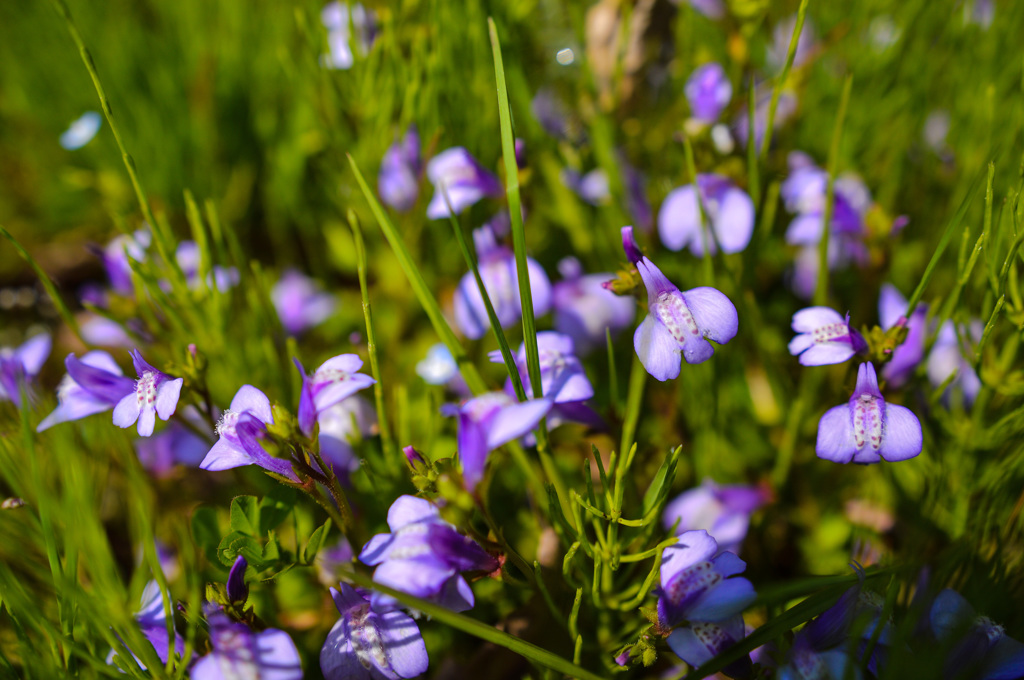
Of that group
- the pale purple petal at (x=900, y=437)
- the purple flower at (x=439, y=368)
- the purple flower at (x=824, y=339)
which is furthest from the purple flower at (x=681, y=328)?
the purple flower at (x=439, y=368)

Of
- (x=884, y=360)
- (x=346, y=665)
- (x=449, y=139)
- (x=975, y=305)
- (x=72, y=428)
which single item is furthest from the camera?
(x=449, y=139)

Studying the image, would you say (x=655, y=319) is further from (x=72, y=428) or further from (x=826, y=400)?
(x=72, y=428)

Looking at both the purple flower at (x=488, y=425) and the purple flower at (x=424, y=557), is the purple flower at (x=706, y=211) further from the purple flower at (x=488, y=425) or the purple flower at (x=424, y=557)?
the purple flower at (x=424, y=557)

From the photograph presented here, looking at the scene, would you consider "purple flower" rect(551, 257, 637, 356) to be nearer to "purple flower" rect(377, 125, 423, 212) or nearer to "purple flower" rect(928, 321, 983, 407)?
"purple flower" rect(377, 125, 423, 212)

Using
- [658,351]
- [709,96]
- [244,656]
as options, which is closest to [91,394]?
[244,656]

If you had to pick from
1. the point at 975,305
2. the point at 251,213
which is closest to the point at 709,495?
the point at 975,305

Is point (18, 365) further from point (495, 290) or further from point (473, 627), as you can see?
point (473, 627)
